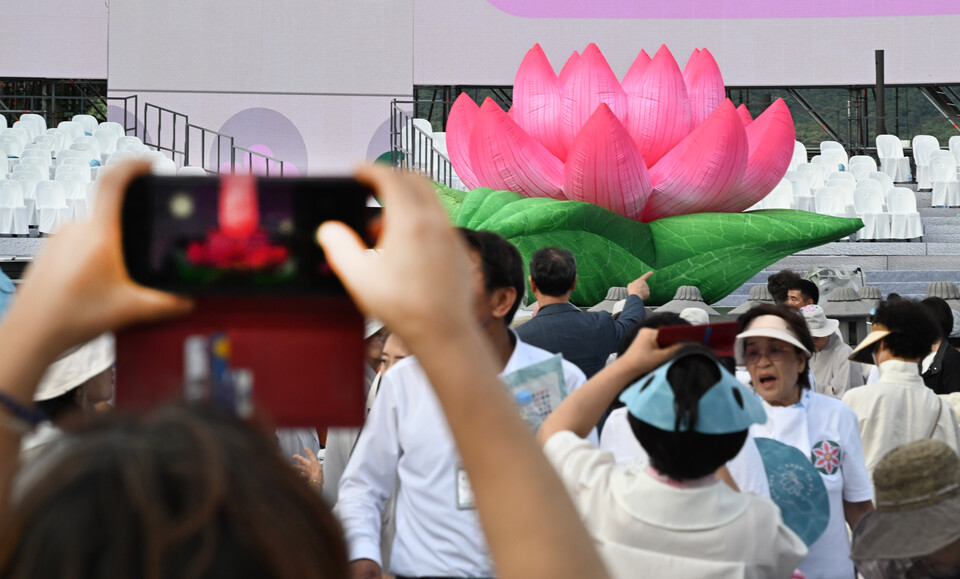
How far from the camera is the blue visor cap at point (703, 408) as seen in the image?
4.25 feet

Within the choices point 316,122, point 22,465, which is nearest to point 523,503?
point 22,465

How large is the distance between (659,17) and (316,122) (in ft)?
15.3

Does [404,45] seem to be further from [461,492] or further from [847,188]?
[461,492]

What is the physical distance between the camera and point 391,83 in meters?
13.7

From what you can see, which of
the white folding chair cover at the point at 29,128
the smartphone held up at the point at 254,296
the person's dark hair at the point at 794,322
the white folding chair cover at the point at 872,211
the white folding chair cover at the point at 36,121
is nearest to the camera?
the smartphone held up at the point at 254,296

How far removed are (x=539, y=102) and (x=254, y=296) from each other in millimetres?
6212

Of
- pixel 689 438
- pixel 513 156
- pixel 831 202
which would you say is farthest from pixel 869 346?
pixel 831 202

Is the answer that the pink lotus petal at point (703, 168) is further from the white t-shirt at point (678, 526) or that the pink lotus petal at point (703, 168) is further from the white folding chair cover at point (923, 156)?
the white folding chair cover at point (923, 156)

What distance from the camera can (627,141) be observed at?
5.88m

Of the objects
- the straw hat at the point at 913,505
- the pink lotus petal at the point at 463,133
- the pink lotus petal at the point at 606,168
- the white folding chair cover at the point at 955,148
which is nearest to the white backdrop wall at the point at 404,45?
the white folding chair cover at the point at 955,148

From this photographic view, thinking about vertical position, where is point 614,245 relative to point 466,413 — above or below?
above

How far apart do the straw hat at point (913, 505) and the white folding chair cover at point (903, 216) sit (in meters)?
8.20

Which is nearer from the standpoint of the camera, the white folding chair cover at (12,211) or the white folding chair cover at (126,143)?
the white folding chair cover at (12,211)

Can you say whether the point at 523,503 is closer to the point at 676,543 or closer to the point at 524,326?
the point at 676,543
